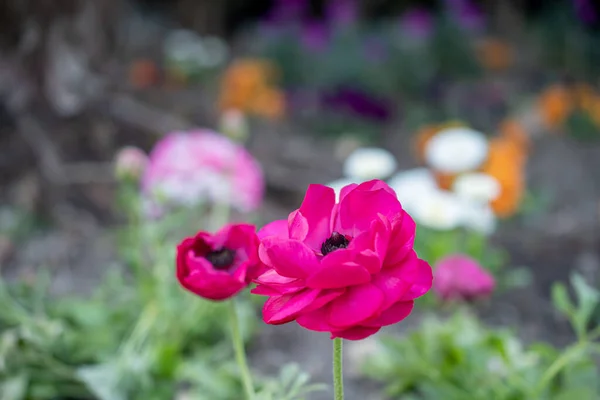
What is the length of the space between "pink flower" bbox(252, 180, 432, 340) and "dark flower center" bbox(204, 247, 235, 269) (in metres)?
0.15

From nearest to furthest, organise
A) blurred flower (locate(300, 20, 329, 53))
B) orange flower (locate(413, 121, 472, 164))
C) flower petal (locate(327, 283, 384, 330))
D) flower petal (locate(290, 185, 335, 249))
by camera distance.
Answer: flower petal (locate(327, 283, 384, 330)) → flower petal (locate(290, 185, 335, 249)) → orange flower (locate(413, 121, 472, 164)) → blurred flower (locate(300, 20, 329, 53))

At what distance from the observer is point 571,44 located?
4.53 meters

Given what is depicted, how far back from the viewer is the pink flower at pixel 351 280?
59 centimetres

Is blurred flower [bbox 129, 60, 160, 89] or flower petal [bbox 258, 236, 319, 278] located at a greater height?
blurred flower [bbox 129, 60, 160, 89]

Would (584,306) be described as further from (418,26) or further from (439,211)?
(418,26)

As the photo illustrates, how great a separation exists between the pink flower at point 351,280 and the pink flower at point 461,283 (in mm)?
660

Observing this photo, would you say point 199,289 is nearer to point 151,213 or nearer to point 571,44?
point 151,213

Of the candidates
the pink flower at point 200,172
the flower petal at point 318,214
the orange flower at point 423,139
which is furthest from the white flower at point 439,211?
the orange flower at point 423,139

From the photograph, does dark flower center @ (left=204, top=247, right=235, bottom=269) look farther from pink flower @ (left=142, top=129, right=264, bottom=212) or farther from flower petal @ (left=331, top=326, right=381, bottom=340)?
pink flower @ (left=142, top=129, right=264, bottom=212)

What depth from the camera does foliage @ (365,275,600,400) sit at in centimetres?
101

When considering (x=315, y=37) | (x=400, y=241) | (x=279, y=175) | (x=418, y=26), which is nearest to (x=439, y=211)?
(x=400, y=241)

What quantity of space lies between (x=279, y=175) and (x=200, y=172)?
4.05 feet

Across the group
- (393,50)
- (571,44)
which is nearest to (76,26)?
(393,50)

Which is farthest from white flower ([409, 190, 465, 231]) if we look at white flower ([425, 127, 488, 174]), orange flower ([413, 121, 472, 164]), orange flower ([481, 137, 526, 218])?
orange flower ([413, 121, 472, 164])
